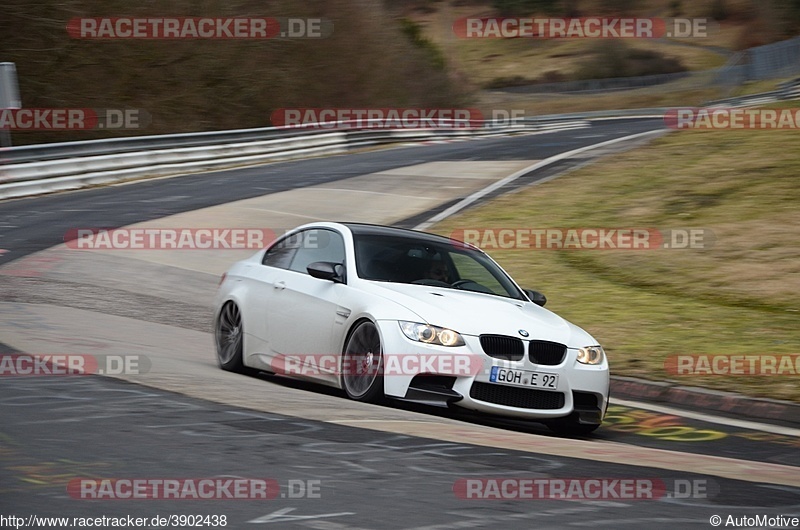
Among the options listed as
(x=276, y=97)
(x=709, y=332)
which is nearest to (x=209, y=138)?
(x=276, y=97)

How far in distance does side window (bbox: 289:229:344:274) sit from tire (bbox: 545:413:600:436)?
7.02 feet

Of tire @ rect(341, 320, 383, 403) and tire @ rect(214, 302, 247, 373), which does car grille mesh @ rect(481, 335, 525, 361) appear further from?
tire @ rect(214, 302, 247, 373)

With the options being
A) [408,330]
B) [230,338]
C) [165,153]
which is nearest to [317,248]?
[230,338]

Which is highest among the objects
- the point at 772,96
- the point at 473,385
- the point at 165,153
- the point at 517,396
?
the point at 772,96

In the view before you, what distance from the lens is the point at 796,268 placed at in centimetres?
1455

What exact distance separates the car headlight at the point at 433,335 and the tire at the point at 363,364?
26 cm

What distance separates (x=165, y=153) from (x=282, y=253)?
63.6 feet

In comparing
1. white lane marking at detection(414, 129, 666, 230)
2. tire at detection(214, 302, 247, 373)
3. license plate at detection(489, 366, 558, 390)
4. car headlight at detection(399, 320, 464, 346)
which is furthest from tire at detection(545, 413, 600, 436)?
white lane marking at detection(414, 129, 666, 230)

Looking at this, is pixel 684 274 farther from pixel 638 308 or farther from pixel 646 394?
pixel 646 394

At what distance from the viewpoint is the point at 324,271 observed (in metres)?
8.50

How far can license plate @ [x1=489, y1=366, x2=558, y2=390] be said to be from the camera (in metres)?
7.62

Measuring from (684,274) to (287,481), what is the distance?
35.6 feet

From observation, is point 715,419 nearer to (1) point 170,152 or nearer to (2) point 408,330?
(2) point 408,330

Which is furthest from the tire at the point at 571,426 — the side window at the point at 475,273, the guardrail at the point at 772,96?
the guardrail at the point at 772,96
